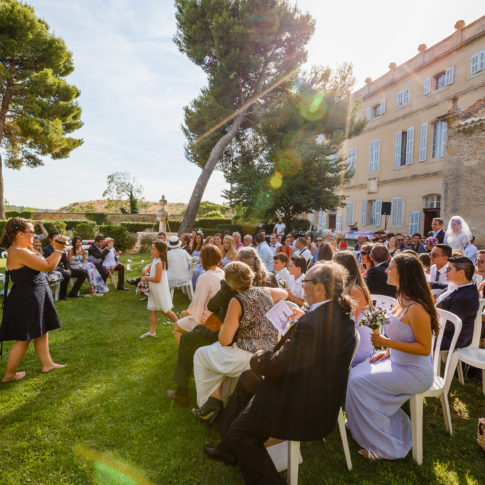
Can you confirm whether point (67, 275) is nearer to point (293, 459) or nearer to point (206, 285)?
point (206, 285)

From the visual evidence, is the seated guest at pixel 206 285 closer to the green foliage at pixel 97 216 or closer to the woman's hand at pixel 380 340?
the woman's hand at pixel 380 340

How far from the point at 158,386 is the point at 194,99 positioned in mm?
17287

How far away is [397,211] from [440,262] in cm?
1781

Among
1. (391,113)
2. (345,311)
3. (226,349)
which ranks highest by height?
(391,113)

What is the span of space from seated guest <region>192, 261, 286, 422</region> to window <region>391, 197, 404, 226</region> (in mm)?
20517

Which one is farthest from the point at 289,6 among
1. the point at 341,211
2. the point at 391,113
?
the point at 341,211

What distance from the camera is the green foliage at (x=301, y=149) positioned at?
55.0 ft

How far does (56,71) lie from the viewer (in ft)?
68.8

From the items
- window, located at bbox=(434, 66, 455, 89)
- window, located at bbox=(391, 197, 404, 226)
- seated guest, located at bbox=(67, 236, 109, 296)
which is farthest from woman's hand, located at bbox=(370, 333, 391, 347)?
window, located at bbox=(434, 66, 455, 89)

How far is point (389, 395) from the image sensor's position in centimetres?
257

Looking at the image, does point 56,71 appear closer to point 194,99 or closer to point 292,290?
point 194,99

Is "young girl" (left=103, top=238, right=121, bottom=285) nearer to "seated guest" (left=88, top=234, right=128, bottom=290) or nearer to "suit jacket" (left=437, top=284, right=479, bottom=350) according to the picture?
"seated guest" (left=88, top=234, right=128, bottom=290)

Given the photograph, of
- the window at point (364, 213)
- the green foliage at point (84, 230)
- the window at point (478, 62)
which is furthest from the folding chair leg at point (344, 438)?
the window at point (364, 213)

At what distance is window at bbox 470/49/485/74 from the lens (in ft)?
52.3
